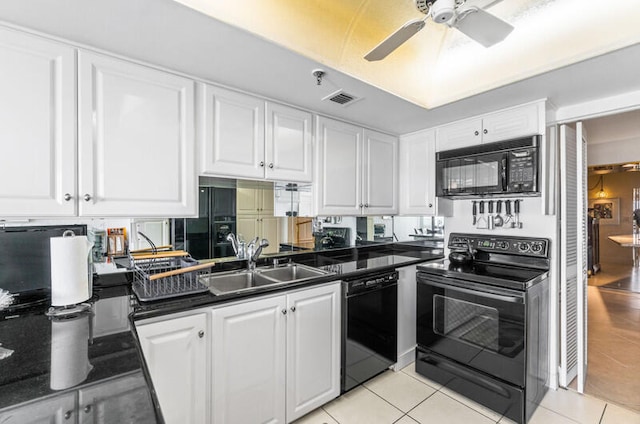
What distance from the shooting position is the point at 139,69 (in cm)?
162

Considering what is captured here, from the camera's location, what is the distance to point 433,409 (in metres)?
2.05

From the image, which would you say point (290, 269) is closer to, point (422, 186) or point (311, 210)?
point (311, 210)

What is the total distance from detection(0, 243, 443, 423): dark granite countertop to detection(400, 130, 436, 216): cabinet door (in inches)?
72.2

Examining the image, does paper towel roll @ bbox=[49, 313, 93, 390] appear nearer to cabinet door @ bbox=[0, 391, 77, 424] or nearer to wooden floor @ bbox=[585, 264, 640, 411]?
cabinet door @ bbox=[0, 391, 77, 424]

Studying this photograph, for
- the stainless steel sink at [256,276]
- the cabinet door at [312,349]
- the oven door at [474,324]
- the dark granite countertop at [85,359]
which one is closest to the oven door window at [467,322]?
the oven door at [474,324]

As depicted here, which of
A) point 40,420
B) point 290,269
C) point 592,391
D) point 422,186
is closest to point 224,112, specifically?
point 290,269

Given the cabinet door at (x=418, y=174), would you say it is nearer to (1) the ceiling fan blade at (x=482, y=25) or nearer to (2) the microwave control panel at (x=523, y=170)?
(2) the microwave control panel at (x=523, y=170)

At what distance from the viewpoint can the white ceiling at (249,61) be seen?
1255 millimetres

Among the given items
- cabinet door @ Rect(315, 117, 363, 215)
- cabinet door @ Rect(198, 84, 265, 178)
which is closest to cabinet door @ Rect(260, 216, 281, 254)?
cabinet door @ Rect(315, 117, 363, 215)

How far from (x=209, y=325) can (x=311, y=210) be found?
120 cm

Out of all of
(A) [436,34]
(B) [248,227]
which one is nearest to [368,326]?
(B) [248,227]

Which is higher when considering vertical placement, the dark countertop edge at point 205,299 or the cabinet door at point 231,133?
the cabinet door at point 231,133

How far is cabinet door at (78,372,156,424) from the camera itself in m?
0.60

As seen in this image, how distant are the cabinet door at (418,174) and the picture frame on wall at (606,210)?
6.04 m
